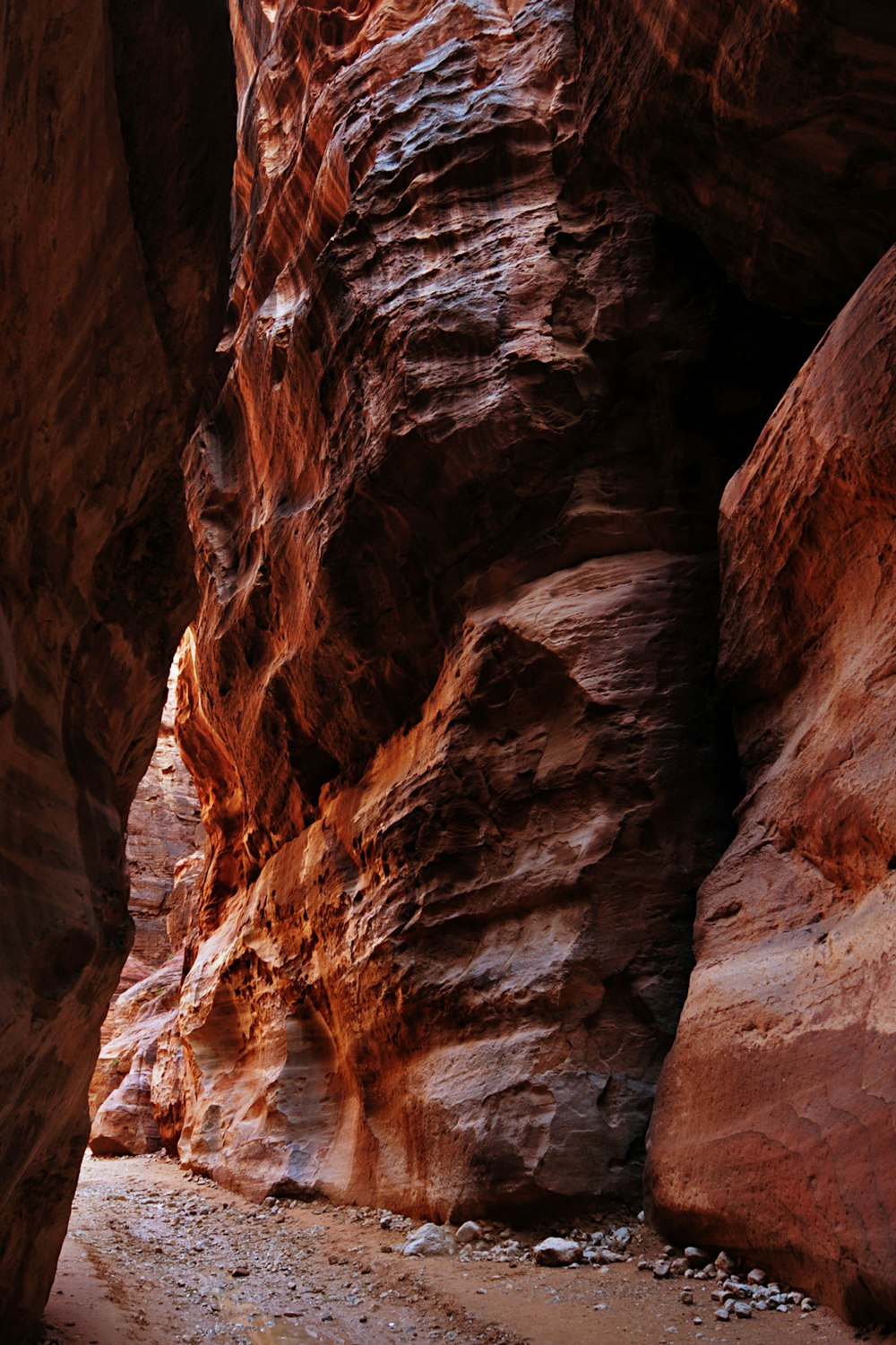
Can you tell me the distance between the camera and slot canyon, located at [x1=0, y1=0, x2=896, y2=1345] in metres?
5.07

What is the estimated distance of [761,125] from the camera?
7.58 metres

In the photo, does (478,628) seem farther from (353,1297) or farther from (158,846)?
(158,846)

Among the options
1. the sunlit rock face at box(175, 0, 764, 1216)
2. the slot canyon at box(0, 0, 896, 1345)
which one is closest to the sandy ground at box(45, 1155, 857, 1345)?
the slot canyon at box(0, 0, 896, 1345)

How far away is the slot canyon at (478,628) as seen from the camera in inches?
199

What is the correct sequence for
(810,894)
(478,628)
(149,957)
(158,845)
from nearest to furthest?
(810,894)
(478,628)
(149,957)
(158,845)

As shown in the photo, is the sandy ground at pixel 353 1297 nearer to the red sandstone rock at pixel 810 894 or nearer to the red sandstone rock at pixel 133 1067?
the red sandstone rock at pixel 810 894

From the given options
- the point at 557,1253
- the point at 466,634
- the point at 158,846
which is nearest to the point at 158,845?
the point at 158,846

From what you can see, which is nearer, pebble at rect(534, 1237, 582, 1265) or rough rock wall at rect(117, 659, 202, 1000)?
pebble at rect(534, 1237, 582, 1265)

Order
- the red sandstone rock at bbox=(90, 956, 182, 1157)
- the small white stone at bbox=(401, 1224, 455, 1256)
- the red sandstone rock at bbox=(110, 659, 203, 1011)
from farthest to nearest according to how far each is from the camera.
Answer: the red sandstone rock at bbox=(110, 659, 203, 1011)
the red sandstone rock at bbox=(90, 956, 182, 1157)
the small white stone at bbox=(401, 1224, 455, 1256)

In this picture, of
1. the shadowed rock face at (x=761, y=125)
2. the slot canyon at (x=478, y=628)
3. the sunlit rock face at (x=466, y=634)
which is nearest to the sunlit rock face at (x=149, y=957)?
the sunlit rock face at (x=466, y=634)

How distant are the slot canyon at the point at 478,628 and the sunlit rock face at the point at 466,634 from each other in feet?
0.18

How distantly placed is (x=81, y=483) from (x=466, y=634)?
5.63 meters

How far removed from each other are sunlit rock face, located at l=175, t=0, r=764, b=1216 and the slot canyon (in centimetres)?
5

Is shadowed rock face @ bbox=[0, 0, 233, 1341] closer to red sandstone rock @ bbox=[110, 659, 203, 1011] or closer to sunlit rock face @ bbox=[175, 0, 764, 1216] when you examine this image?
sunlit rock face @ bbox=[175, 0, 764, 1216]
